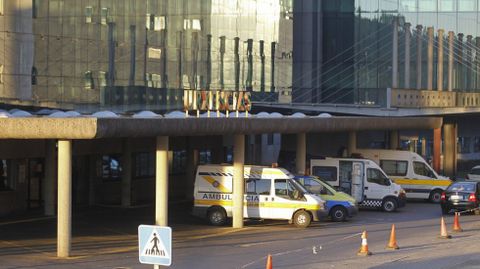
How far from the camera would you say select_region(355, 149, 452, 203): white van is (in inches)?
1795

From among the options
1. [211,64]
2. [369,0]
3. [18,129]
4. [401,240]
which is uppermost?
[369,0]

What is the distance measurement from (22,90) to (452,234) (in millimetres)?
16260

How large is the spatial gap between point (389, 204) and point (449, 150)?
23324 mm

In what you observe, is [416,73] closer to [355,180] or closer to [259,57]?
[259,57]

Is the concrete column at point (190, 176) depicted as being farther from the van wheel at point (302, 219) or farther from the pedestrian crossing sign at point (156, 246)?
the pedestrian crossing sign at point (156, 246)

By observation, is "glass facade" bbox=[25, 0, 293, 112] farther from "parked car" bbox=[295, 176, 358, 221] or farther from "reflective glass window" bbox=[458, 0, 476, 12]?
"reflective glass window" bbox=[458, 0, 476, 12]

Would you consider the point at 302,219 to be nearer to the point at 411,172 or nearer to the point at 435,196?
the point at 411,172

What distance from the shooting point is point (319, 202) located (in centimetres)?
3362

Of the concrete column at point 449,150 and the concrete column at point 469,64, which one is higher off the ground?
the concrete column at point 469,64

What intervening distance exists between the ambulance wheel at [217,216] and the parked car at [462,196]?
10193 mm

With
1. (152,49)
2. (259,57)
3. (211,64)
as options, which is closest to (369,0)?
(259,57)

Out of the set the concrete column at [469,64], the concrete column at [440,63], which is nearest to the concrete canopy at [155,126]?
the concrete column at [440,63]

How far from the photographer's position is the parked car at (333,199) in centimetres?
3569

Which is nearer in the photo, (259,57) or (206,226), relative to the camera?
(206,226)
